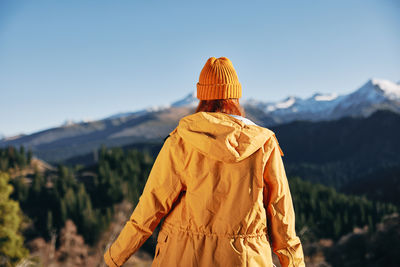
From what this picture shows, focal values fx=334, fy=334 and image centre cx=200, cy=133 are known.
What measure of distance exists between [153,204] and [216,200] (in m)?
0.54

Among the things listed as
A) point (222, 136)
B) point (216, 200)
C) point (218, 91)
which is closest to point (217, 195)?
point (216, 200)

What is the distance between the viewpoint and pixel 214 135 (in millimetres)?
2574

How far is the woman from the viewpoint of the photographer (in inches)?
104

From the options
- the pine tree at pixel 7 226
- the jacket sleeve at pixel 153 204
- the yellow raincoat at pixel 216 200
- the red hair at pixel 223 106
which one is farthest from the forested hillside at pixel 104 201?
the red hair at pixel 223 106

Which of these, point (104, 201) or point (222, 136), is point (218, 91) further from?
point (104, 201)

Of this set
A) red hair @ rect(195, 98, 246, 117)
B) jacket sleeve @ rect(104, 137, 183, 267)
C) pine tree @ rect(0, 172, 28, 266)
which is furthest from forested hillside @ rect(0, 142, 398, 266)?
red hair @ rect(195, 98, 246, 117)

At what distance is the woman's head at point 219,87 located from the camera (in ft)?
9.50

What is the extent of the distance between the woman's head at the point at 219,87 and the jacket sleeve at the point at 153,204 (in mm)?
505

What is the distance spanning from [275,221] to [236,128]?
2.91ft

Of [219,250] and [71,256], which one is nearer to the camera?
[219,250]

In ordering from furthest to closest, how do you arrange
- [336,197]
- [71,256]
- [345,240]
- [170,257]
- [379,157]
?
Result: [379,157]
[336,197]
[345,240]
[71,256]
[170,257]

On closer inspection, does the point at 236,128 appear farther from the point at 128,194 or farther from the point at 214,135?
the point at 128,194

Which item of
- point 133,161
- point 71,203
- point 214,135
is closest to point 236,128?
point 214,135

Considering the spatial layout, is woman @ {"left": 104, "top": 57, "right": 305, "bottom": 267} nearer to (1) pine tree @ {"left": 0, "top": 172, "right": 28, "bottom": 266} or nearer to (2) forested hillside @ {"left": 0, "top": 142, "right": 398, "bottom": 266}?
(1) pine tree @ {"left": 0, "top": 172, "right": 28, "bottom": 266}
